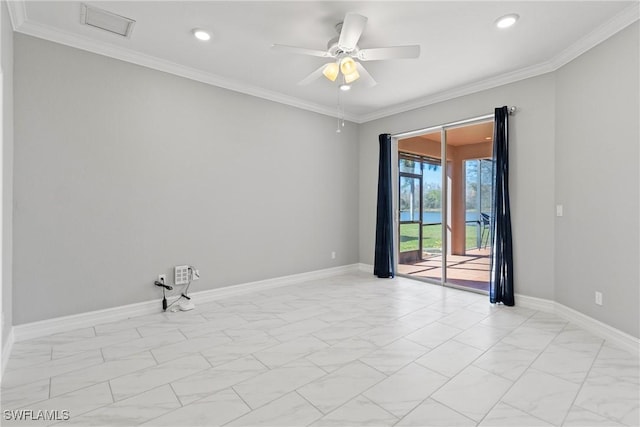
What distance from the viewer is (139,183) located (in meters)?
3.56

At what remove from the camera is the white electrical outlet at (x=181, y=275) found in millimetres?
3818

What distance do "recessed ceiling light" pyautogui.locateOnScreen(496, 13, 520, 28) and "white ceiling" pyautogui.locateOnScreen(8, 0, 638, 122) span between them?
0.06 m

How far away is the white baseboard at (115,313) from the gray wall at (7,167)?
0.23m

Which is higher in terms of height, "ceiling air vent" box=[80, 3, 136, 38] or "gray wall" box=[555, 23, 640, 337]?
"ceiling air vent" box=[80, 3, 136, 38]

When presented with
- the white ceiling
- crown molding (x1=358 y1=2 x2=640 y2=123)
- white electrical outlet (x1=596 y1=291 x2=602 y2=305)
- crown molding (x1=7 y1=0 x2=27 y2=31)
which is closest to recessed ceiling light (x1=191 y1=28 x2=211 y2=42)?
the white ceiling

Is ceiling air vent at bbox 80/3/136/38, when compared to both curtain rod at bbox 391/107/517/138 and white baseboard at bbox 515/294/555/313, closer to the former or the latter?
curtain rod at bbox 391/107/517/138

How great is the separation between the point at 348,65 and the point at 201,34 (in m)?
1.45

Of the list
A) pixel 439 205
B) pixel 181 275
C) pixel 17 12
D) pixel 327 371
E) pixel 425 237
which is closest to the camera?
pixel 327 371

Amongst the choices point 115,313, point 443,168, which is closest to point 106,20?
point 115,313

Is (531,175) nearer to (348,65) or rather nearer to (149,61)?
(348,65)

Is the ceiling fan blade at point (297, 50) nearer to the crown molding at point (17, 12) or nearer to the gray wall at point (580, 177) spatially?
the crown molding at point (17, 12)

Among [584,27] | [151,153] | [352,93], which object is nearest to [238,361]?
[151,153]

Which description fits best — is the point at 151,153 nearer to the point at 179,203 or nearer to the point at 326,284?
the point at 179,203

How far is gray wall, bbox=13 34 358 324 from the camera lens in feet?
9.78
